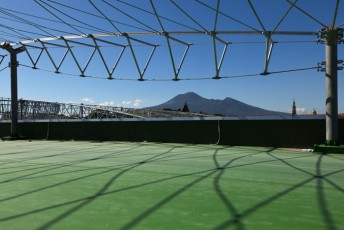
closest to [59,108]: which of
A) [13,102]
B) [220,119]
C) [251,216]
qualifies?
[13,102]

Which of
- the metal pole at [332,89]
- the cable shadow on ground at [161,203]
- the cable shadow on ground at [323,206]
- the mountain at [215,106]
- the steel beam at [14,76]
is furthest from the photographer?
the mountain at [215,106]

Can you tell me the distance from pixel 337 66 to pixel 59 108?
110ft

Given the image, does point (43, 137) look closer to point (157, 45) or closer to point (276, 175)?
point (157, 45)

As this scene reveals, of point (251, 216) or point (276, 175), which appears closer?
point (251, 216)

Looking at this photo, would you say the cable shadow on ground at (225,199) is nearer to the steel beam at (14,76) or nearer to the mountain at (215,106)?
the steel beam at (14,76)

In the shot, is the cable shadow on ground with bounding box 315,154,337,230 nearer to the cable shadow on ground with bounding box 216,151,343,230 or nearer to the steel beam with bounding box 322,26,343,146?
the cable shadow on ground with bounding box 216,151,343,230

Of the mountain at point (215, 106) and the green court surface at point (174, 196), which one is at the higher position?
the mountain at point (215, 106)

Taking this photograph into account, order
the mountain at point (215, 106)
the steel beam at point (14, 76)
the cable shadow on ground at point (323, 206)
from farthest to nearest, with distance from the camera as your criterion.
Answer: the mountain at point (215, 106), the steel beam at point (14, 76), the cable shadow on ground at point (323, 206)

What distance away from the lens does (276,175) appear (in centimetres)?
864

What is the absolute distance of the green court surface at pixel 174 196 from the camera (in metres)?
4.91

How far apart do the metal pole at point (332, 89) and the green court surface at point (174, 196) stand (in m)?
3.43

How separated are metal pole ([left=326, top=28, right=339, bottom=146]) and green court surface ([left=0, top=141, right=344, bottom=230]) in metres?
3.43

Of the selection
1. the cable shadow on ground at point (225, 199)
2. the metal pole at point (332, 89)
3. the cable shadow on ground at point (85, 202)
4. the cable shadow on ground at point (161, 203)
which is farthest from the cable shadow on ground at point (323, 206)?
the metal pole at point (332, 89)

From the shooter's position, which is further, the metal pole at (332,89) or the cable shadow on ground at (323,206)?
the metal pole at (332,89)
